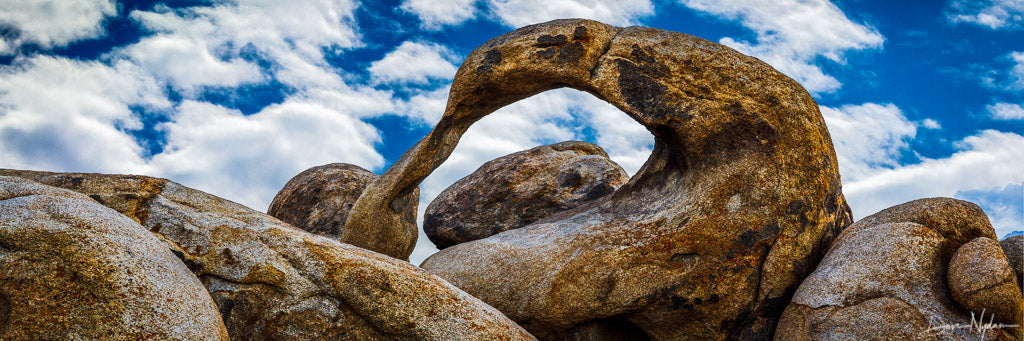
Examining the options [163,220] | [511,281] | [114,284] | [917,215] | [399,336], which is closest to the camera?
[114,284]

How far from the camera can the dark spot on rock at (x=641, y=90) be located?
33.4 feet

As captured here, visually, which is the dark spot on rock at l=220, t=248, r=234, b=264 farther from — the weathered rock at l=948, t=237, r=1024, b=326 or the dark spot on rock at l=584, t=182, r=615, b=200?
the dark spot on rock at l=584, t=182, r=615, b=200

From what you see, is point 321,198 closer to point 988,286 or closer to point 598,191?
point 598,191

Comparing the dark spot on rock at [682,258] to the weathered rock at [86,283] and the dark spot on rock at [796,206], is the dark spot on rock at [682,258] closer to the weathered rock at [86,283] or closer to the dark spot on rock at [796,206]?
the dark spot on rock at [796,206]

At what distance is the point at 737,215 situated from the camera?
9844mm

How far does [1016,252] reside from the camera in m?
9.07

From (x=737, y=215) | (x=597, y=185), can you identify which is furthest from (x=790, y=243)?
(x=597, y=185)

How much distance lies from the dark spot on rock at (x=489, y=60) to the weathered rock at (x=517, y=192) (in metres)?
4.31

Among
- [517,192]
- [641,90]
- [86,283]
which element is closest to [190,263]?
[86,283]

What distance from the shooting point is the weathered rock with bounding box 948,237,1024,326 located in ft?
26.3

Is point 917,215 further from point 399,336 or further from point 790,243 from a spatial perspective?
point 399,336

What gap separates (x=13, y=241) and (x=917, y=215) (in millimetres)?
9967

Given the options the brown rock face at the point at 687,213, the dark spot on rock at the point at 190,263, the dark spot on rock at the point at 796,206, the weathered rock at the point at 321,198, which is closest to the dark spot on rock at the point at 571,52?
the brown rock face at the point at 687,213

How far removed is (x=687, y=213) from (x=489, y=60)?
3699 mm
